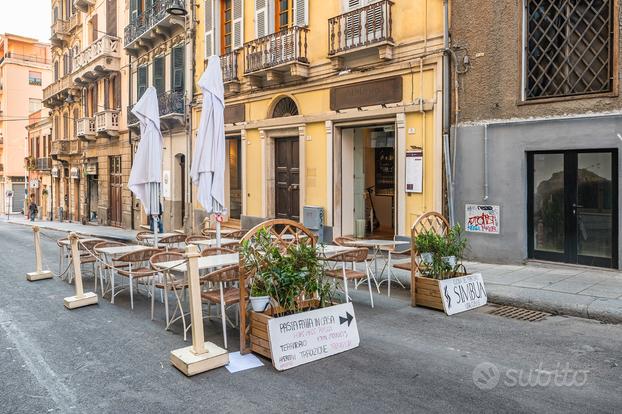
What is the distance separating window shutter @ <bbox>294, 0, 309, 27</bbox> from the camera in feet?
45.9

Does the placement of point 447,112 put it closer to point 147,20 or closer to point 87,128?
point 147,20

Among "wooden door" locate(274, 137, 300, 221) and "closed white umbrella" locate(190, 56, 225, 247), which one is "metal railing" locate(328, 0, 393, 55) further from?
"closed white umbrella" locate(190, 56, 225, 247)

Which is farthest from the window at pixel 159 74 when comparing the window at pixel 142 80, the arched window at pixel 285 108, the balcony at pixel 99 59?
the arched window at pixel 285 108

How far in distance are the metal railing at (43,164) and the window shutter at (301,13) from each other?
28270mm

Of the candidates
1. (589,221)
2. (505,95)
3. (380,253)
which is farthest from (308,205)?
(589,221)

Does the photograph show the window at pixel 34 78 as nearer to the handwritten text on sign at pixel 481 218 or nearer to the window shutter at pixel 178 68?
the window shutter at pixel 178 68

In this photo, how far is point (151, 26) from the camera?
2050 cm

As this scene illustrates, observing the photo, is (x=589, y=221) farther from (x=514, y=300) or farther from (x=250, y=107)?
(x=250, y=107)

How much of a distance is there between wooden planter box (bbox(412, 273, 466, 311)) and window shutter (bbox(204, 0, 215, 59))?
12.8 meters

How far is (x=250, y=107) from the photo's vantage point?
16.1m

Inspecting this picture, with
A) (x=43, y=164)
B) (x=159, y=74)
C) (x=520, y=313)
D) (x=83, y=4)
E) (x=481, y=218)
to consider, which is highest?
(x=83, y=4)

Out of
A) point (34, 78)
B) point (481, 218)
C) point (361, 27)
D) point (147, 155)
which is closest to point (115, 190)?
point (147, 155)

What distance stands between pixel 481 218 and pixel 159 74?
1516cm

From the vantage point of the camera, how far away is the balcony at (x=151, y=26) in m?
19.0
